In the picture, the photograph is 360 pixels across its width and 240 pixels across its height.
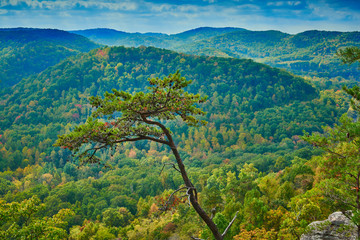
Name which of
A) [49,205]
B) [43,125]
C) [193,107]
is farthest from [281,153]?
[43,125]

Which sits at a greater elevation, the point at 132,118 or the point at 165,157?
the point at 132,118

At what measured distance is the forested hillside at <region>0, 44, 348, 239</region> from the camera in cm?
2233

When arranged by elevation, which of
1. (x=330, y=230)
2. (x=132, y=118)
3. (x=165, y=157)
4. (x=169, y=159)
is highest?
(x=132, y=118)

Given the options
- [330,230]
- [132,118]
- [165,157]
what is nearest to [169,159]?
[165,157]

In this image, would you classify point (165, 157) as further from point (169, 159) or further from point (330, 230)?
point (330, 230)

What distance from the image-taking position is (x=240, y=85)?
145 m

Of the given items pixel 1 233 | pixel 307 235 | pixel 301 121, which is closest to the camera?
pixel 1 233

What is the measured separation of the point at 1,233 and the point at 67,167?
83555 millimetres

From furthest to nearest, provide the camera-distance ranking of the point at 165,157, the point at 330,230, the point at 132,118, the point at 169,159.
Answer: the point at 169,159 → the point at 165,157 → the point at 330,230 → the point at 132,118

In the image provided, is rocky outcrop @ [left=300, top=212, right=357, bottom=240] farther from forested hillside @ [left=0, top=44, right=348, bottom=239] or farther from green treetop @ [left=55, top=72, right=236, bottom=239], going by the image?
green treetop @ [left=55, top=72, right=236, bottom=239]

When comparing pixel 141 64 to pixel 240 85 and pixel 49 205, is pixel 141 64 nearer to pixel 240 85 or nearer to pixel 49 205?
pixel 240 85

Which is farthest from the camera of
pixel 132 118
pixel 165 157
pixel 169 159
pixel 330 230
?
pixel 169 159

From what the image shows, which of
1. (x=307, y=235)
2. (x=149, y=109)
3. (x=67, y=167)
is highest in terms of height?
(x=149, y=109)

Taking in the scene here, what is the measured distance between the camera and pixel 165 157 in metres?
93.8
